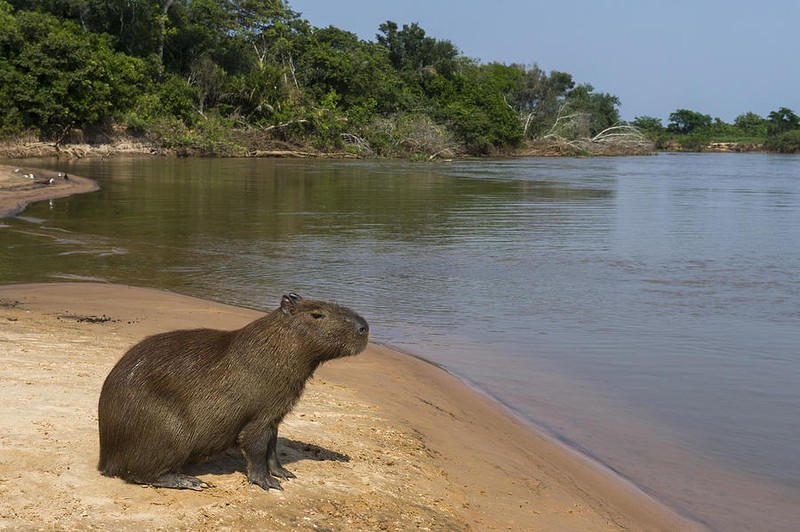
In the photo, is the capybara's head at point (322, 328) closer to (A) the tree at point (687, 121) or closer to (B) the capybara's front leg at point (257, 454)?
(B) the capybara's front leg at point (257, 454)

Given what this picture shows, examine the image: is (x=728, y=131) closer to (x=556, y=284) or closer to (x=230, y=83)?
(x=230, y=83)

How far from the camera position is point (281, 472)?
4.48 meters

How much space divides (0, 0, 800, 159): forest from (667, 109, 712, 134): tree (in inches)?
1872

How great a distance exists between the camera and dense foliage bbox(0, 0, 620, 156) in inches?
1614

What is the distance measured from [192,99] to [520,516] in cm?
4820

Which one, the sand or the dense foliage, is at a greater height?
the dense foliage

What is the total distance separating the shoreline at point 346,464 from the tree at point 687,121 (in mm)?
111258

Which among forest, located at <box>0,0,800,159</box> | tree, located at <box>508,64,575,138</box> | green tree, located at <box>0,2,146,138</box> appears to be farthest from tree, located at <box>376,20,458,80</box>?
green tree, located at <box>0,2,146,138</box>

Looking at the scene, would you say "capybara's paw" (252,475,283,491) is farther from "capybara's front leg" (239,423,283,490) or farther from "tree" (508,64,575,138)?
"tree" (508,64,575,138)

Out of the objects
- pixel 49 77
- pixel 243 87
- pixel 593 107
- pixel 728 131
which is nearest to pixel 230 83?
pixel 243 87

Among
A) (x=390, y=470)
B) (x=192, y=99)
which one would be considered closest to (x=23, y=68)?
(x=192, y=99)

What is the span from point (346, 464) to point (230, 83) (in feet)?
159

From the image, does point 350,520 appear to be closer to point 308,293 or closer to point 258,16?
point 308,293

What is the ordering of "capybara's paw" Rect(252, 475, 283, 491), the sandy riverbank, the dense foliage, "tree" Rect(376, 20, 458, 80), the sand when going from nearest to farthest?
1. the sand
2. "capybara's paw" Rect(252, 475, 283, 491)
3. the sandy riverbank
4. the dense foliage
5. "tree" Rect(376, 20, 458, 80)
